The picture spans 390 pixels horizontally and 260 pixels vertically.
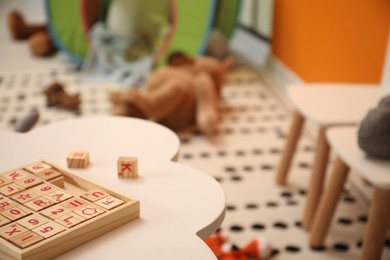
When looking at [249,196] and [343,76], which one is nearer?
[249,196]

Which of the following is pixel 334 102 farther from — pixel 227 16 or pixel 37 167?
pixel 227 16

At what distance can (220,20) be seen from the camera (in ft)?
9.77

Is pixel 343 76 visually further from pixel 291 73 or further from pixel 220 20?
pixel 220 20

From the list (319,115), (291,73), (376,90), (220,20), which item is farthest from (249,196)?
(220,20)

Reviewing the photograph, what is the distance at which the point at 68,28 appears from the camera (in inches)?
113

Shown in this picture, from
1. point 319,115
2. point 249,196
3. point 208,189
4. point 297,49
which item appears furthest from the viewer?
point 297,49

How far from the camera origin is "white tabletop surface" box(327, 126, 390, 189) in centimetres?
115

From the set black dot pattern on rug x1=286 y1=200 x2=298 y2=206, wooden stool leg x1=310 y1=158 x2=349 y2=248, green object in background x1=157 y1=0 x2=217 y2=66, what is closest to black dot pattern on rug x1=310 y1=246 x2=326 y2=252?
wooden stool leg x1=310 y1=158 x2=349 y2=248

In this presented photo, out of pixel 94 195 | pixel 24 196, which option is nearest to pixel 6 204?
pixel 24 196

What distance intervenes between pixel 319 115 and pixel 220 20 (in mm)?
1653

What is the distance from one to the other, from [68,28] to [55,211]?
2197mm

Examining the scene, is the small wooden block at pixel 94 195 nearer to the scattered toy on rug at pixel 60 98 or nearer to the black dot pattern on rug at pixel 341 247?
the black dot pattern on rug at pixel 341 247

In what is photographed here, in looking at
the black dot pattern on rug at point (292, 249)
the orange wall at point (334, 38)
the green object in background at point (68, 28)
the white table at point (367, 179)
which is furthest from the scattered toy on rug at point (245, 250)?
the green object in background at point (68, 28)

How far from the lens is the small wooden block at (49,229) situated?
79cm
